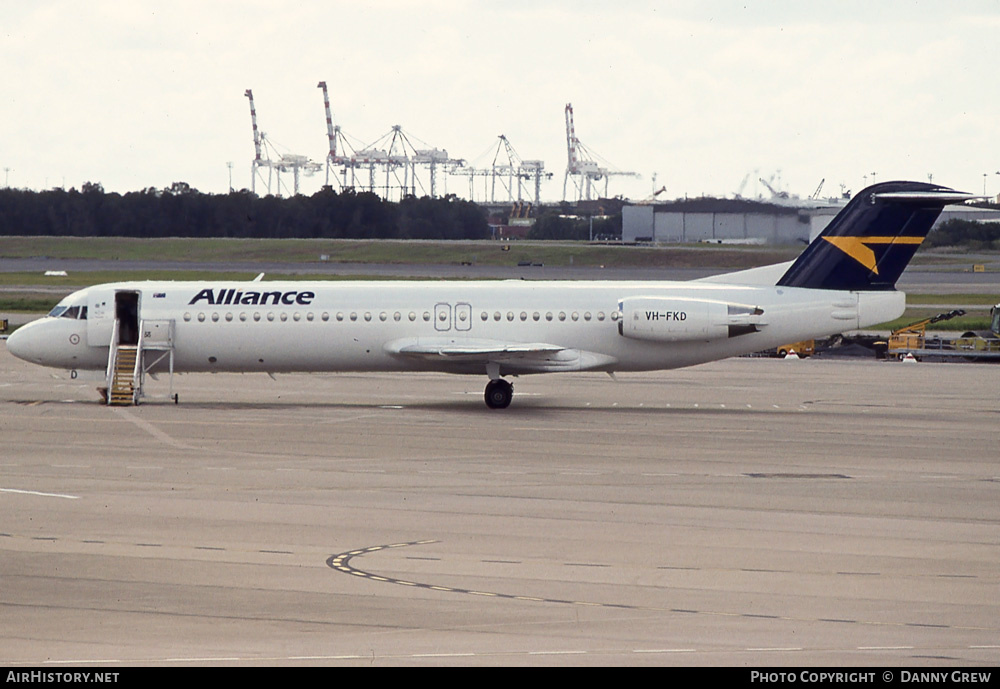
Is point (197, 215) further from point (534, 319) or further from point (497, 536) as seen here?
point (497, 536)

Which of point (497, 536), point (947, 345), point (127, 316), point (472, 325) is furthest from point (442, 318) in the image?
point (947, 345)

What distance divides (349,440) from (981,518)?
13045 mm

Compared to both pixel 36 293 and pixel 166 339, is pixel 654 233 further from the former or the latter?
pixel 166 339

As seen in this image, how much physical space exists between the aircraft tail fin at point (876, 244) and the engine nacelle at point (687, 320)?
1933 millimetres

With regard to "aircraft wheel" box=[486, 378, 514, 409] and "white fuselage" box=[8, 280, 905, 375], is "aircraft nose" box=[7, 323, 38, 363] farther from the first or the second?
"aircraft wheel" box=[486, 378, 514, 409]

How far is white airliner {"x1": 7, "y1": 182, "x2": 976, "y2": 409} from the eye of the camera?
1268 inches

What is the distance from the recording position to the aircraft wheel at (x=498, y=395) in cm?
3206

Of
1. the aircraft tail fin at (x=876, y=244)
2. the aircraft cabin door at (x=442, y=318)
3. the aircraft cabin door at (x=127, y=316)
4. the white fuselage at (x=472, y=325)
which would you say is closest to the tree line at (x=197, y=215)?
the aircraft cabin door at (x=127, y=316)

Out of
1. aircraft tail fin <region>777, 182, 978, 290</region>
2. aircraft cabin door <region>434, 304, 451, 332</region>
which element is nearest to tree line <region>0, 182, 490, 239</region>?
aircraft cabin door <region>434, 304, 451, 332</region>

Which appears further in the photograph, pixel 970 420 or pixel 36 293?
pixel 36 293

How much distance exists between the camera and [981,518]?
60.6 feet

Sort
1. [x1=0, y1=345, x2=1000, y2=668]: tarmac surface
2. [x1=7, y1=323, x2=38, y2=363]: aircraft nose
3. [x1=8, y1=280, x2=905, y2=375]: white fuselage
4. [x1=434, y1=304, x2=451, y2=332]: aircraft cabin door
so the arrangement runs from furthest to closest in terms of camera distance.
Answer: [x1=7, y1=323, x2=38, y2=363]: aircraft nose, [x1=434, y1=304, x2=451, y2=332]: aircraft cabin door, [x1=8, y1=280, x2=905, y2=375]: white fuselage, [x1=0, y1=345, x2=1000, y2=668]: tarmac surface

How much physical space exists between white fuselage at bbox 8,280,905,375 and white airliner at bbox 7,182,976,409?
36 mm
